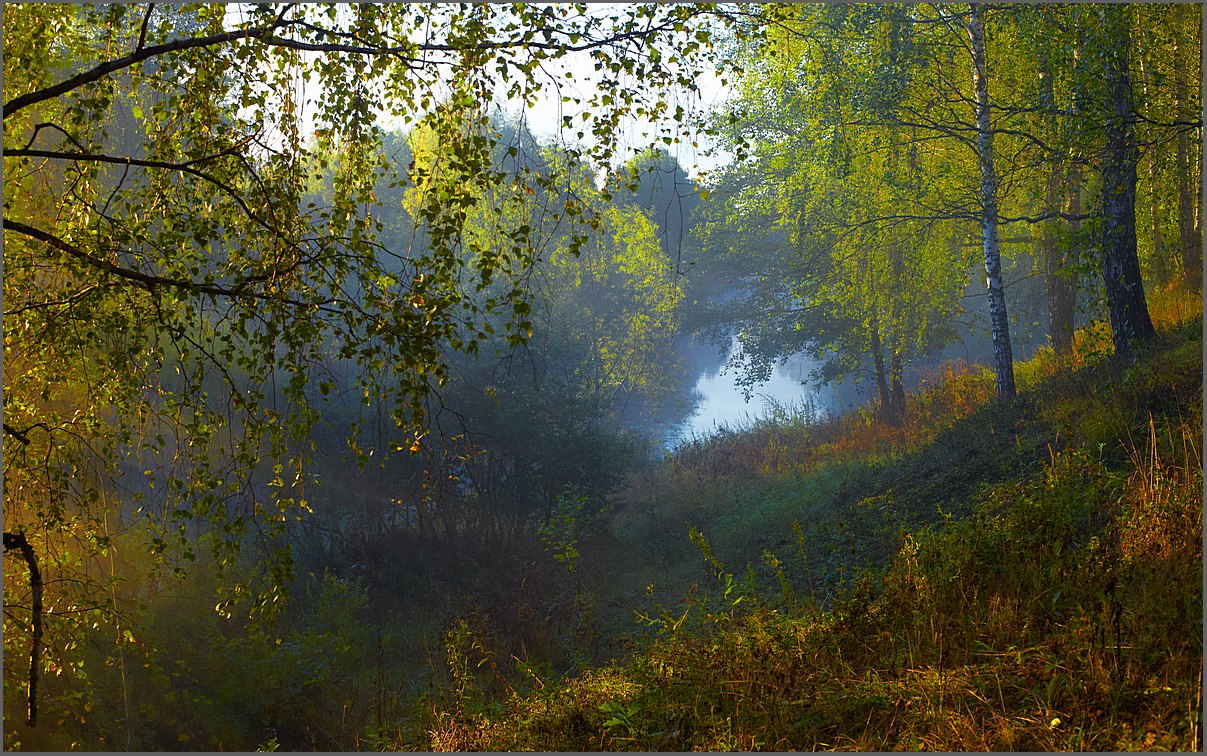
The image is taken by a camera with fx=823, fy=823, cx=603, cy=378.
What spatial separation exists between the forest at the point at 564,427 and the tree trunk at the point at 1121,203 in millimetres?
49

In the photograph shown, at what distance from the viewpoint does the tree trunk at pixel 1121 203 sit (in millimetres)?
7551

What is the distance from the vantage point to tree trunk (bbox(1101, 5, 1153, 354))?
7.55 metres

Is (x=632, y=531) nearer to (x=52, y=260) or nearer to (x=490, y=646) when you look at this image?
(x=490, y=646)

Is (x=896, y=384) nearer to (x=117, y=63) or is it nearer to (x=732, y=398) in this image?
(x=117, y=63)

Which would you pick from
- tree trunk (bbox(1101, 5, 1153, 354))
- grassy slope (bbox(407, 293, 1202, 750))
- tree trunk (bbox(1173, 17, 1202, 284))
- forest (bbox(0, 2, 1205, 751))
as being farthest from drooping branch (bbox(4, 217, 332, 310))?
tree trunk (bbox(1173, 17, 1202, 284))

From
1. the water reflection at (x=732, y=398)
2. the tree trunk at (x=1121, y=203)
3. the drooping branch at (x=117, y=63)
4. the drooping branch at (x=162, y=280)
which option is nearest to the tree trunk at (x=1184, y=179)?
the tree trunk at (x=1121, y=203)

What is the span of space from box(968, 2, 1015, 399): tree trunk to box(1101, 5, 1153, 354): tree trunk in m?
2.24

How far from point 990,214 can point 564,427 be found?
24.0 feet

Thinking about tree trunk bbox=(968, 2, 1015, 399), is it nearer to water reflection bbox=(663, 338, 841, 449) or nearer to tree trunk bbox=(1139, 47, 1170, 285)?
tree trunk bbox=(1139, 47, 1170, 285)

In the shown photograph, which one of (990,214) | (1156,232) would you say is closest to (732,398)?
(1156,232)

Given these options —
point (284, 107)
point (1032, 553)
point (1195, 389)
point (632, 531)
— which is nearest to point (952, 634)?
point (1032, 553)

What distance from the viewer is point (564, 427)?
14.0m

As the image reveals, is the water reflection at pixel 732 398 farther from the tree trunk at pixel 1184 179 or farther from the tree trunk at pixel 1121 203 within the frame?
the tree trunk at pixel 1121 203

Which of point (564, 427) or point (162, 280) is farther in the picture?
point (564, 427)
